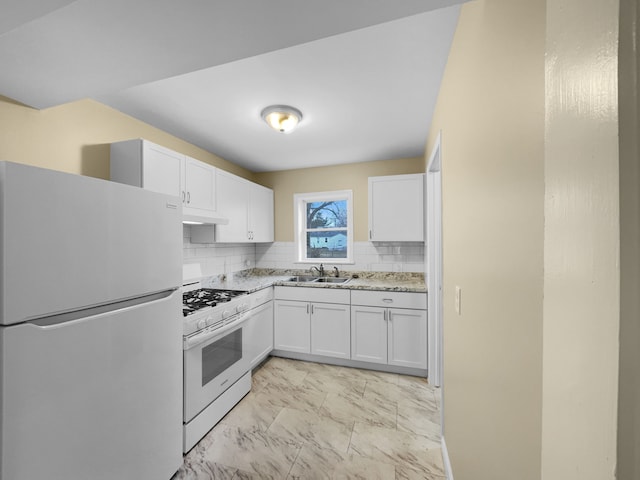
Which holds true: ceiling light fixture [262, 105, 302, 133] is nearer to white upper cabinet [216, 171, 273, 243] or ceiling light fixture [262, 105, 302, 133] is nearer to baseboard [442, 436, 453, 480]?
white upper cabinet [216, 171, 273, 243]

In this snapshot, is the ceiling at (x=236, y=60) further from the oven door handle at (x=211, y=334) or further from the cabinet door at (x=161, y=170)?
the oven door handle at (x=211, y=334)

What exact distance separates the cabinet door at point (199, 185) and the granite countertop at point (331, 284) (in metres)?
0.92

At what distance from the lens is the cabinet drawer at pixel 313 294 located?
3037 mm

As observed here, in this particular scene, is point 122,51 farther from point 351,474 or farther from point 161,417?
point 351,474

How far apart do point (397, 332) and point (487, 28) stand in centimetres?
254

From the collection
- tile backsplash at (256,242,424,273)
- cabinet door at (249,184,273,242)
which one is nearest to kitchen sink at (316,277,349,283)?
tile backsplash at (256,242,424,273)

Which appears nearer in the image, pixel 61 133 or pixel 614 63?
pixel 614 63

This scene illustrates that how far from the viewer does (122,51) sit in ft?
4.04

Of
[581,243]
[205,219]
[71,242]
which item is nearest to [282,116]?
[205,219]

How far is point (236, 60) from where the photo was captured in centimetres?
133

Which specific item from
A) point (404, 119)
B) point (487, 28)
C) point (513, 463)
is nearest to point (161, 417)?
point (513, 463)

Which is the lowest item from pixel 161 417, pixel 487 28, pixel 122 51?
pixel 161 417

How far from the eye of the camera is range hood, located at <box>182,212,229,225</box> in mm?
2371

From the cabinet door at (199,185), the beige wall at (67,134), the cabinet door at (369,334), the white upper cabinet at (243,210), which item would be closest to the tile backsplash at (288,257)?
the white upper cabinet at (243,210)
